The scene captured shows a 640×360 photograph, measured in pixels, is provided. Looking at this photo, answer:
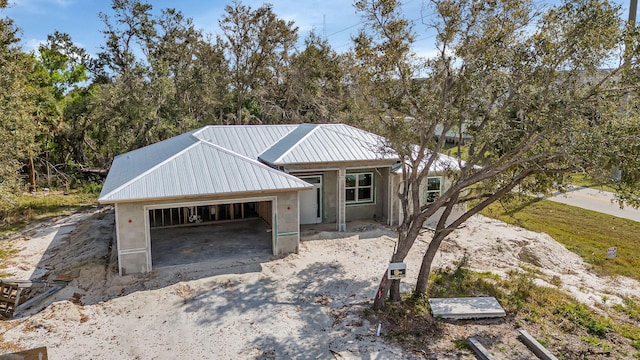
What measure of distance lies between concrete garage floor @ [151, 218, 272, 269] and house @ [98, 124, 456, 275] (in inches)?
3.1

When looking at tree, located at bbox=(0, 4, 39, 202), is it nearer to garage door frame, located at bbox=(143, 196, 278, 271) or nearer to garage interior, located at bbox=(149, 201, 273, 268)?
garage door frame, located at bbox=(143, 196, 278, 271)

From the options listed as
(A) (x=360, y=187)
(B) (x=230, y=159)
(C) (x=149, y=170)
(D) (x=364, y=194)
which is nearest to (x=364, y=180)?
(A) (x=360, y=187)

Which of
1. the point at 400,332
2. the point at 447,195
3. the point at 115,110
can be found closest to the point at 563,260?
the point at 447,195

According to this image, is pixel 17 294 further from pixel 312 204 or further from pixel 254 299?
pixel 312 204

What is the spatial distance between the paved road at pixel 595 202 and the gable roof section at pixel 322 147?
391 inches

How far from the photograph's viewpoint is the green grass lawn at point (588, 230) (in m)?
14.6

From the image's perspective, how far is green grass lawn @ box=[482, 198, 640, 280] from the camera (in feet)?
48.0

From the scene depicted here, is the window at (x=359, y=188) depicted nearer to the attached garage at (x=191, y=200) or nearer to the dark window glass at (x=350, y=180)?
the dark window glass at (x=350, y=180)

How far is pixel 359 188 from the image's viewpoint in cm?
1791

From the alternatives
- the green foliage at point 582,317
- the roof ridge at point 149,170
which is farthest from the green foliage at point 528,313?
the roof ridge at point 149,170

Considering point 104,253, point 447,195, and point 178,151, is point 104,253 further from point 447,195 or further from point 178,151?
point 447,195

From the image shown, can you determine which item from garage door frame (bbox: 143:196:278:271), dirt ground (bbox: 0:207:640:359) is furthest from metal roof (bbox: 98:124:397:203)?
dirt ground (bbox: 0:207:640:359)

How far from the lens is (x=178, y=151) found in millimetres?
15180

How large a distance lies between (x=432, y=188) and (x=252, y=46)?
670 inches
